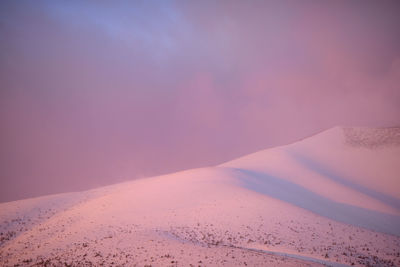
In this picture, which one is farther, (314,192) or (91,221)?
(314,192)

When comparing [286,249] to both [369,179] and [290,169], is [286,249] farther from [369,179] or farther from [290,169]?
[369,179]

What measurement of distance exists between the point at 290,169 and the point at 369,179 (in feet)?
59.6

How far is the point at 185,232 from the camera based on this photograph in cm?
1975

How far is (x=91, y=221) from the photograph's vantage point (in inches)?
922

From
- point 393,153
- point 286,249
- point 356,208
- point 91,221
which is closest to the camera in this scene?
point 286,249

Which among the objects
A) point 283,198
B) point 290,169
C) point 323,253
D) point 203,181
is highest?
point 290,169

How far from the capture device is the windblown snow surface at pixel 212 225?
16.6 m

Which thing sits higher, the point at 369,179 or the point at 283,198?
the point at 369,179

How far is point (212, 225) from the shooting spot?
2108 centimetres

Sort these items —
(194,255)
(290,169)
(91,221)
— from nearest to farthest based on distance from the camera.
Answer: (194,255)
(91,221)
(290,169)

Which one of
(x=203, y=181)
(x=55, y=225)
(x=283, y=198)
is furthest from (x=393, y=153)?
(x=55, y=225)

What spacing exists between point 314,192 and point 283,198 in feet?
36.0

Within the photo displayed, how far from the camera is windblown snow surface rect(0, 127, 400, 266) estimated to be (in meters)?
16.6

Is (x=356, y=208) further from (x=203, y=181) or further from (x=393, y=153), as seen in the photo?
(x=393, y=153)
